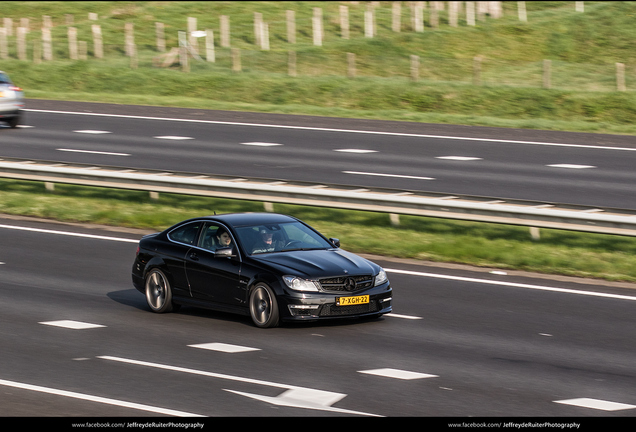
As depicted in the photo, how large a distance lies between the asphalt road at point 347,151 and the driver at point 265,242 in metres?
9.65

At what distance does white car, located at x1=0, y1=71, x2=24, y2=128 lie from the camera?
3250 centimetres

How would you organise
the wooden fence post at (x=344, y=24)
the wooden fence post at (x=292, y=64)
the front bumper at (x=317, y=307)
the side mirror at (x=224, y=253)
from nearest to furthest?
the front bumper at (x=317, y=307), the side mirror at (x=224, y=253), the wooden fence post at (x=292, y=64), the wooden fence post at (x=344, y=24)

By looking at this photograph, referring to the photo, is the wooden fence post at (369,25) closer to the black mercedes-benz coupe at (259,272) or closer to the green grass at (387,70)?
the green grass at (387,70)

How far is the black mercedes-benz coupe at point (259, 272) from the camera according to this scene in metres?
12.2

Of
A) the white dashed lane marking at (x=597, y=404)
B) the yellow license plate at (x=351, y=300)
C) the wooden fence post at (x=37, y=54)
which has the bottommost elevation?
the white dashed lane marking at (x=597, y=404)

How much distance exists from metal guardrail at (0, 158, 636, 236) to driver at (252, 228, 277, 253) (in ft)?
17.5

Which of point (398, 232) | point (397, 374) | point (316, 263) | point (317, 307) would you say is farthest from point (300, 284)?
point (398, 232)

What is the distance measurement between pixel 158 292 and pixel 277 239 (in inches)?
70.5

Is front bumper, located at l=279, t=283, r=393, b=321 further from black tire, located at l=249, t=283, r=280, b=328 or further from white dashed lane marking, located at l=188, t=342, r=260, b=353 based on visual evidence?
white dashed lane marking, located at l=188, t=342, r=260, b=353

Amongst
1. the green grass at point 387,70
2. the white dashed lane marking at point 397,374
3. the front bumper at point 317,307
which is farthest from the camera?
the green grass at point 387,70

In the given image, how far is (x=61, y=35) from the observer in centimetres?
5600

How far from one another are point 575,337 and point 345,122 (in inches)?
872

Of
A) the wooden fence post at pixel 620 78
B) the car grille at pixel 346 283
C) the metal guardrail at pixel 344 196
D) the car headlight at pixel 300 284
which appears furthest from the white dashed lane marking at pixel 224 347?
the wooden fence post at pixel 620 78

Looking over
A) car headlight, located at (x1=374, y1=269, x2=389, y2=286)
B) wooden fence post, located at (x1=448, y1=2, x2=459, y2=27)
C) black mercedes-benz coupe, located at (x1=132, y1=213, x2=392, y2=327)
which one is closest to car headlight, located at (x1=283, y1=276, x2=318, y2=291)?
black mercedes-benz coupe, located at (x1=132, y1=213, x2=392, y2=327)
